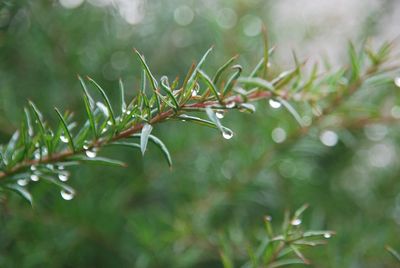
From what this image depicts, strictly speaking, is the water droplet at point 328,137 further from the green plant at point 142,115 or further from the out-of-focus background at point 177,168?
the green plant at point 142,115

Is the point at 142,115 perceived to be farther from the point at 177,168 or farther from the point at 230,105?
the point at 177,168

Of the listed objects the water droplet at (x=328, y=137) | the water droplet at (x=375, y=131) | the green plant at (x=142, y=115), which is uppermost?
the water droplet at (x=375, y=131)

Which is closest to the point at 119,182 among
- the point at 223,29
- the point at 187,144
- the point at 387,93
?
the point at 187,144

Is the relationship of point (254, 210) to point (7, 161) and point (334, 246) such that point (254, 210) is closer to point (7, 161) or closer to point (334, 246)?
point (334, 246)

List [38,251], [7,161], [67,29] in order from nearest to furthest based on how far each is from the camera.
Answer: [7,161], [38,251], [67,29]

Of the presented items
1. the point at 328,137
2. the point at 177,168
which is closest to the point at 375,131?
the point at 328,137

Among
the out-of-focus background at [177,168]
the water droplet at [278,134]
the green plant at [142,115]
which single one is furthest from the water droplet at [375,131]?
the green plant at [142,115]

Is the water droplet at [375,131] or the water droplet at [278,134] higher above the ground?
the water droplet at [375,131]
